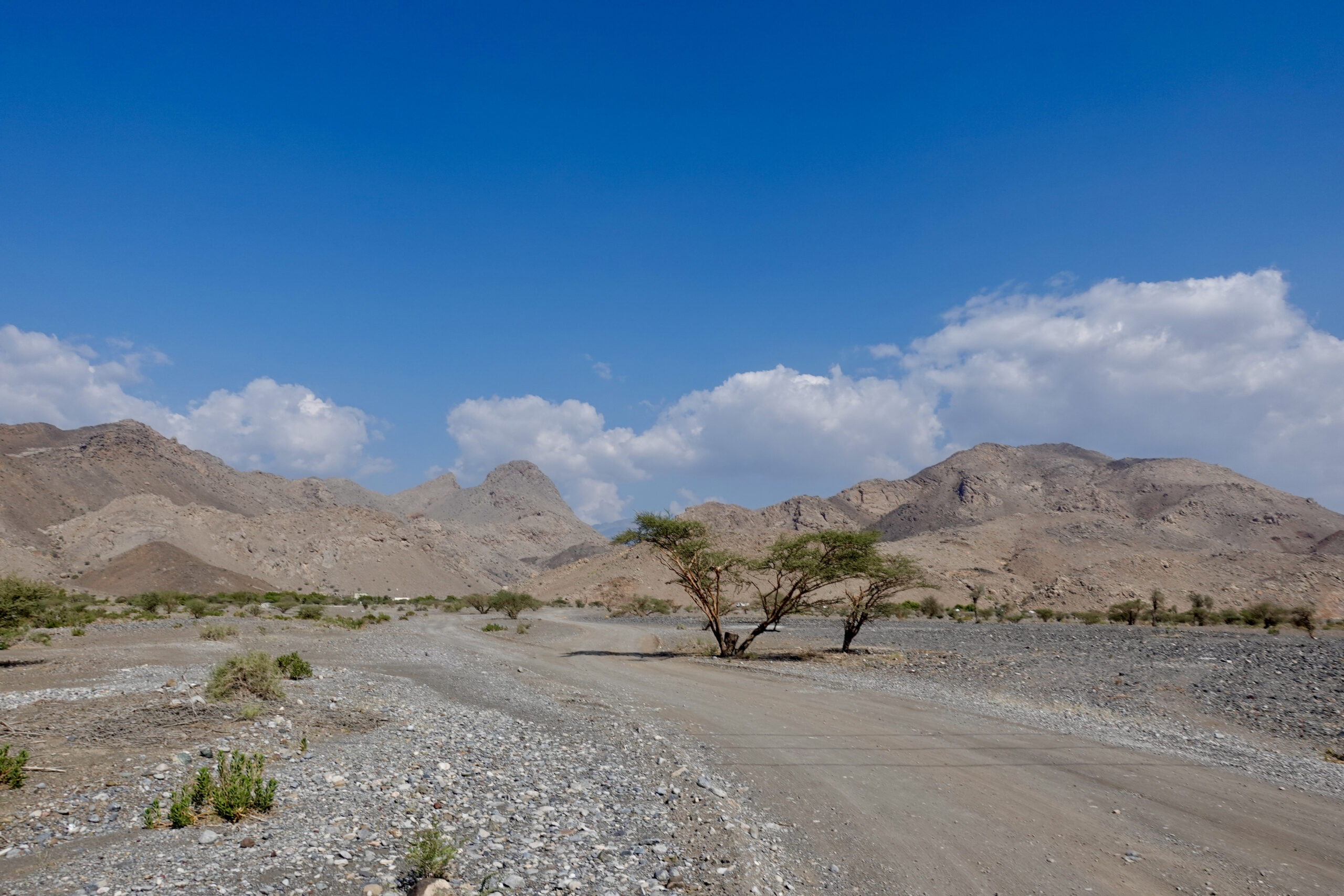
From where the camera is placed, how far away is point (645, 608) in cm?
7219

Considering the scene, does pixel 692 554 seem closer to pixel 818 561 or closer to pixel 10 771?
pixel 818 561

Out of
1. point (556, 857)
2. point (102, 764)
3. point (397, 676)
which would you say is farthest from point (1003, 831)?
point (397, 676)

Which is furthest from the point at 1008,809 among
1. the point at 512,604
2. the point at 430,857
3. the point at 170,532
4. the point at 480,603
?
the point at 170,532

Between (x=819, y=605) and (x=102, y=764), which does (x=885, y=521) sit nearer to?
(x=819, y=605)

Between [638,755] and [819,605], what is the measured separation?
2277cm

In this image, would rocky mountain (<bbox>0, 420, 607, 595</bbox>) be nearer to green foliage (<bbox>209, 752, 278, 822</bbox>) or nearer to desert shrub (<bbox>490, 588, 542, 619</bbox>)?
desert shrub (<bbox>490, 588, 542, 619</bbox>)

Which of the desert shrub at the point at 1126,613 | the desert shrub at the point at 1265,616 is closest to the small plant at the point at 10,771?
the desert shrub at the point at 1126,613

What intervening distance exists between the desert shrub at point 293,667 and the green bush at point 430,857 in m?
13.6

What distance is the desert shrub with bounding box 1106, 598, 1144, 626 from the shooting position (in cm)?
5184

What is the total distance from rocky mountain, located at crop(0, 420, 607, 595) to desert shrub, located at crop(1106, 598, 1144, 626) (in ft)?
272

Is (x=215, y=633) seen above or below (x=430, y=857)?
below

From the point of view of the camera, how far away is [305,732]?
37.2ft

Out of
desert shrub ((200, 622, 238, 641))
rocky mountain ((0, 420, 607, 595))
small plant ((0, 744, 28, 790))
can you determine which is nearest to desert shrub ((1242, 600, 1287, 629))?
small plant ((0, 744, 28, 790))

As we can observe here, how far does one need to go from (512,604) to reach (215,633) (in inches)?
1207
